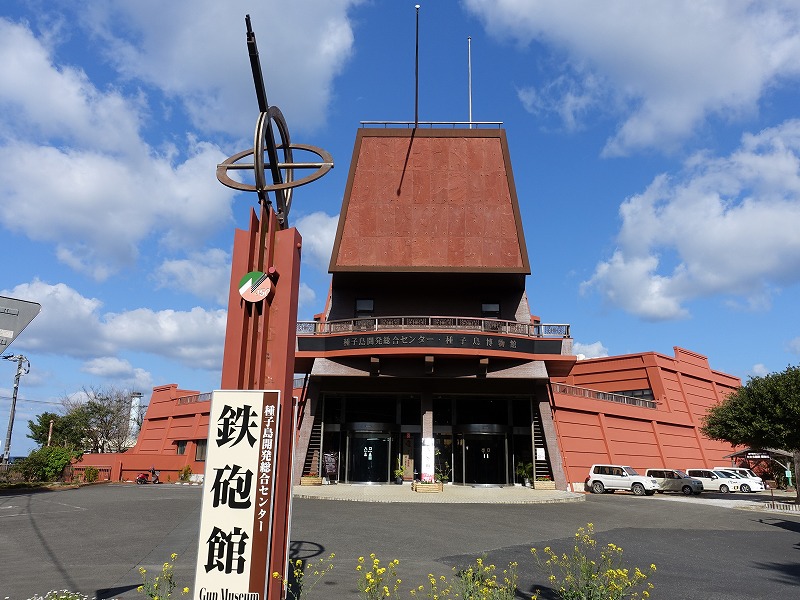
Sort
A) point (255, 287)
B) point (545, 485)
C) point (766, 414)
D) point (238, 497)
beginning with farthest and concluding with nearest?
point (766, 414) < point (545, 485) < point (255, 287) < point (238, 497)

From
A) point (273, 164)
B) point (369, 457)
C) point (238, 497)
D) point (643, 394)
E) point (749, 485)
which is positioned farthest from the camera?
point (643, 394)

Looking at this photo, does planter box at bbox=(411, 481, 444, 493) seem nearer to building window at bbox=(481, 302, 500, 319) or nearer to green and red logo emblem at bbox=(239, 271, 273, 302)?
building window at bbox=(481, 302, 500, 319)

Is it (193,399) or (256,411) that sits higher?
(193,399)

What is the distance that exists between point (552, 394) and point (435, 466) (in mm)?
7865

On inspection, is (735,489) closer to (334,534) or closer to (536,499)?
(536,499)

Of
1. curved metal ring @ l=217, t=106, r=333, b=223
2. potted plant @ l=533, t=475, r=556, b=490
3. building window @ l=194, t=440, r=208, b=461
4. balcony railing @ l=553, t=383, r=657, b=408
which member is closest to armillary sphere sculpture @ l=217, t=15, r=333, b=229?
curved metal ring @ l=217, t=106, r=333, b=223

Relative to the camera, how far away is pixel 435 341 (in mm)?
26922

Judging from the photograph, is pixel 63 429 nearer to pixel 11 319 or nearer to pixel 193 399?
pixel 193 399

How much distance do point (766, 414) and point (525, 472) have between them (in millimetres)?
12517

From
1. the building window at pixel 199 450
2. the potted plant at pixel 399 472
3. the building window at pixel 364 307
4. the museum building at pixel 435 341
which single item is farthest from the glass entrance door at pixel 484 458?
the building window at pixel 199 450

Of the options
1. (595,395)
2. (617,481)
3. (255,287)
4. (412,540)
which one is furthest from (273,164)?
(595,395)

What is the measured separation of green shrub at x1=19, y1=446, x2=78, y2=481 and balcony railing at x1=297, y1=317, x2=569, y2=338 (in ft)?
55.7

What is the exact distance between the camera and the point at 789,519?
2088cm

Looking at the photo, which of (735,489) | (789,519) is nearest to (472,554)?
(789,519)
